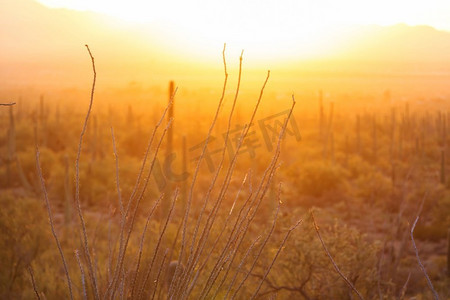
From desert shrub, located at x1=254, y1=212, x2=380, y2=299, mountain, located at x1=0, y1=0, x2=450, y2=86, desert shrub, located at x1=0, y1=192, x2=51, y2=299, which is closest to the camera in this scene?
desert shrub, located at x1=254, y1=212, x2=380, y2=299

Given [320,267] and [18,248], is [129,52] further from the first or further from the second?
[320,267]

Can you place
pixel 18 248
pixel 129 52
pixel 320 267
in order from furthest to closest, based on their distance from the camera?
pixel 129 52, pixel 18 248, pixel 320 267

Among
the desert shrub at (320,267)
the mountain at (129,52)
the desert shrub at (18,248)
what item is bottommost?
the desert shrub at (18,248)

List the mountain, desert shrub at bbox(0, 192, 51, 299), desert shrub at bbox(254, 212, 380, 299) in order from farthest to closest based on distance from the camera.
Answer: the mountain
desert shrub at bbox(0, 192, 51, 299)
desert shrub at bbox(254, 212, 380, 299)

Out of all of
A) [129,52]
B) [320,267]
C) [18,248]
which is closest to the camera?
[320,267]

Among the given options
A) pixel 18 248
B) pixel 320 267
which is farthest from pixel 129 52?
pixel 320 267

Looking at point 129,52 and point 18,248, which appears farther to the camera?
point 129,52

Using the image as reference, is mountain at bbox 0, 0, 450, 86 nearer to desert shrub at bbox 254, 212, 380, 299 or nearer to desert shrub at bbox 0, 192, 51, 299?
desert shrub at bbox 0, 192, 51, 299

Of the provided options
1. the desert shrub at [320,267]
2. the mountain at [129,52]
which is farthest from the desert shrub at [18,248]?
the mountain at [129,52]

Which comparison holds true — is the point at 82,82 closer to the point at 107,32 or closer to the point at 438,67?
the point at 438,67

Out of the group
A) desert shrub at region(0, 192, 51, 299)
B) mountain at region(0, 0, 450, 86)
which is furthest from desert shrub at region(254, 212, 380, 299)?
mountain at region(0, 0, 450, 86)

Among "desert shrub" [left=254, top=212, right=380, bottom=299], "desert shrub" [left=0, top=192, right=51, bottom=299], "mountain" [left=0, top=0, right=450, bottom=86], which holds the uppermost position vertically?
"mountain" [left=0, top=0, right=450, bottom=86]

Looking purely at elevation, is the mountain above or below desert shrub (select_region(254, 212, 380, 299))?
above

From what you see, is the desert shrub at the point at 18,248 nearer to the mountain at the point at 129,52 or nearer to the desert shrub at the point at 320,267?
the desert shrub at the point at 320,267
